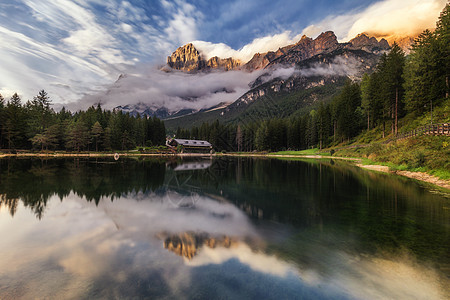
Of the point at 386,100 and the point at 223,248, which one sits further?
the point at 386,100

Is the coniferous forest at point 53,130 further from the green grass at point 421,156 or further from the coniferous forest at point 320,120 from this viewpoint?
the green grass at point 421,156

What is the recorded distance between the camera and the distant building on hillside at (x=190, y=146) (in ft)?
424

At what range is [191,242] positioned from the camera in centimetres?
872

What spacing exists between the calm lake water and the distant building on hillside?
114 metres

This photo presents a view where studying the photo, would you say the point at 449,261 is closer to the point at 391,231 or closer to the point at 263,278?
the point at 391,231

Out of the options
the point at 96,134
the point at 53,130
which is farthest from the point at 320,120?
the point at 53,130

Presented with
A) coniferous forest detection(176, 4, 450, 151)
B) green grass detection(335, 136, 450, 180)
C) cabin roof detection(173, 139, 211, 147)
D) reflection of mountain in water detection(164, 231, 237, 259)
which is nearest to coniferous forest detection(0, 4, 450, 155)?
coniferous forest detection(176, 4, 450, 151)

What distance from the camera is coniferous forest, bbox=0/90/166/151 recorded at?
247ft

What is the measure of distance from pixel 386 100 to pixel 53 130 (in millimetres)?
107326

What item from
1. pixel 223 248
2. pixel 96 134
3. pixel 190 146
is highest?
pixel 96 134

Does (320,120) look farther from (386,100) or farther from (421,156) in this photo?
(421,156)

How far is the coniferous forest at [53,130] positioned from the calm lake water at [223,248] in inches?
3154

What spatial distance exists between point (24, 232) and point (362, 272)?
1317 centimetres

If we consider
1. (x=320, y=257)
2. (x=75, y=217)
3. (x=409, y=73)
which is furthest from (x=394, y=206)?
(x=409, y=73)
